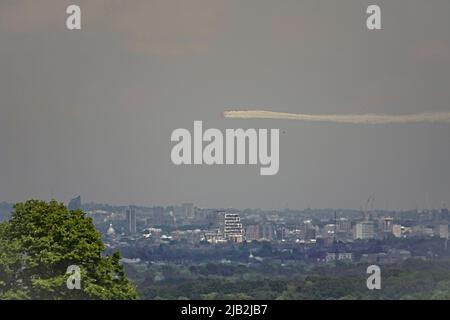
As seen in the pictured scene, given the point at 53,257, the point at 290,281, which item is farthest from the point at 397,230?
the point at 53,257

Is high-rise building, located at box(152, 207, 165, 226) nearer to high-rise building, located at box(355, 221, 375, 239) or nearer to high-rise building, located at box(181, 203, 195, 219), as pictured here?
high-rise building, located at box(181, 203, 195, 219)

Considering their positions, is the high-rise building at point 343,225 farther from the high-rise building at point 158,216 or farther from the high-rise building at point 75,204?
the high-rise building at point 75,204

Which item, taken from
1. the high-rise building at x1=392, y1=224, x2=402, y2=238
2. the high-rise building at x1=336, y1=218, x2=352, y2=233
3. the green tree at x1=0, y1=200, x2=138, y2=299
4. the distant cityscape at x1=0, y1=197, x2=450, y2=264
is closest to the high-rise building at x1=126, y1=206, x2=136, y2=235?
the distant cityscape at x1=0, y1=197, x2=450, y2=264

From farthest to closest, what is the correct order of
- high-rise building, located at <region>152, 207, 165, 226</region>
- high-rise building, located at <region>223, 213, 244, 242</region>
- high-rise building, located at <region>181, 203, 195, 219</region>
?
high-rise building, located at <region>223, 213, 244, 242</region>
high-rise building, located at <region>152, 207, 165, 226</region>
high-rise building, located at <region>181, 203, 195, 219</region>
